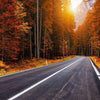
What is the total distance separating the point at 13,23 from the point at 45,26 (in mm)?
11697

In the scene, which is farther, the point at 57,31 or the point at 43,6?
the point at 57,31

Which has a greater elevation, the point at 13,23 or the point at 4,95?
the point at 13,23

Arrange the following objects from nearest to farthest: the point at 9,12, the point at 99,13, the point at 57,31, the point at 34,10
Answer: the point at 9,12
the point at 99,13
the point at 34,10
the point at 57,31

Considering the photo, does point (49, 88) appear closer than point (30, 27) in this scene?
Yes

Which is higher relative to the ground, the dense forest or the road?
the dense forest

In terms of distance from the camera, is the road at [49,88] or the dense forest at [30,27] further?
the dense forest at [30,27]

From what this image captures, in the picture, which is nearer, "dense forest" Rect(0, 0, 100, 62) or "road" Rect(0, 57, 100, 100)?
"road" Rect(0, 57, 100, 100)

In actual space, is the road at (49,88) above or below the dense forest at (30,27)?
below

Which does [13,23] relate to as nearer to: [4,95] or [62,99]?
[4,95]

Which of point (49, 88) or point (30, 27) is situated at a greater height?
point (30, 27)

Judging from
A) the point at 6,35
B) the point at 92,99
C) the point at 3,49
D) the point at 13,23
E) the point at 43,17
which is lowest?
the point at 92,99

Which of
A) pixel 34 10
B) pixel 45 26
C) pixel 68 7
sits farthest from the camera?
pixel 68 7

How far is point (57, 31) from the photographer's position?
32.6m

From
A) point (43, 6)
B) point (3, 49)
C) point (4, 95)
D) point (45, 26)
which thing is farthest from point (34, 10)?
point (4, 95)
